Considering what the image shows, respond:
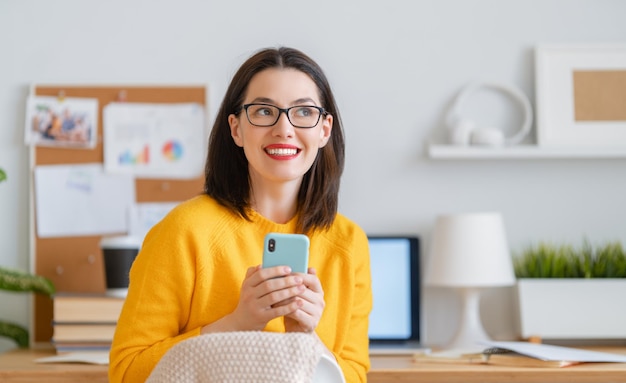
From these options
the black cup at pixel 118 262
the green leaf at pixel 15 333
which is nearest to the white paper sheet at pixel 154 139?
the black cup at pixel 118 262

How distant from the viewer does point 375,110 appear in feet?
7.74

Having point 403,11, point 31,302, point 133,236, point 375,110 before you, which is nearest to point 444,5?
point 403,11

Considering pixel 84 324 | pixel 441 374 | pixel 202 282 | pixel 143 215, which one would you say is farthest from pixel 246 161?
pixel 143 215

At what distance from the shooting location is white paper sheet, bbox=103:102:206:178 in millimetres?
2342

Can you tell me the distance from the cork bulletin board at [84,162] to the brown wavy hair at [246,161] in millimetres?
988

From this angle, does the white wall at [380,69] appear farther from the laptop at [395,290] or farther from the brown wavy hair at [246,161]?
the brown wavy hair at [246,161]

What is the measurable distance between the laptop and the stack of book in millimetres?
681

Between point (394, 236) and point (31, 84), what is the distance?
1102 millimetres

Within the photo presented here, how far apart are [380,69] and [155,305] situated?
4.38 feet

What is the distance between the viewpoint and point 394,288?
2.25m

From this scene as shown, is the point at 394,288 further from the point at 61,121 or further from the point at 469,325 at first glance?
the point at 61,121

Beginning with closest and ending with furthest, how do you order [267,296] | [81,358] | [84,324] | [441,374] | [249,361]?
[249,361] → [267,296] → [441,374] → [81,358] → [84,324]

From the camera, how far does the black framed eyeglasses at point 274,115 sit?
4.13 ft

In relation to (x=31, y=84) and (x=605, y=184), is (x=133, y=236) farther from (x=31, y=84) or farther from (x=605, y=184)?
(x=605, y=184)
